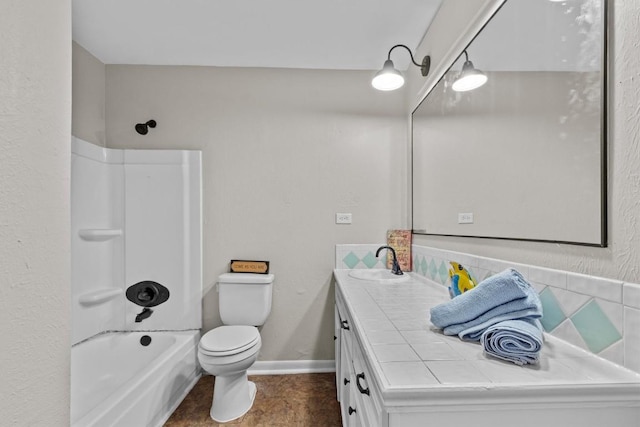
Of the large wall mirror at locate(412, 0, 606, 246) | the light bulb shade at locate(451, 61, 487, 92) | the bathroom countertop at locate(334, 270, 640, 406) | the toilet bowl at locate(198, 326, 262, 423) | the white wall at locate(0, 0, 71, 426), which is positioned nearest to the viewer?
the white wall at locate(0, 0, 71, 426)

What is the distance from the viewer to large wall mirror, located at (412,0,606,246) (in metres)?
0.86

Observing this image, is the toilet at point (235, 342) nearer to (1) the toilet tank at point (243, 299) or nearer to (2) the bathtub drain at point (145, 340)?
(1) the toilet tank at point (243, 299)

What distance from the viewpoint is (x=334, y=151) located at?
248 centimetres

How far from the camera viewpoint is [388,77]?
6.17 feet

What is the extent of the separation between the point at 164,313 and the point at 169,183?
964 millimetres

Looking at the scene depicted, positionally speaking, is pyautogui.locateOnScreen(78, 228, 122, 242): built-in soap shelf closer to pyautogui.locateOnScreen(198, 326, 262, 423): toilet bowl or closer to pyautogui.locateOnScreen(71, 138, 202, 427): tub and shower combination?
pyautogui.locateOnScreen(71, 138, 202, 427): tub and shower combination

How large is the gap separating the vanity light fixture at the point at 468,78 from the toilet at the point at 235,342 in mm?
1685

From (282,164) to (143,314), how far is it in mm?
1475

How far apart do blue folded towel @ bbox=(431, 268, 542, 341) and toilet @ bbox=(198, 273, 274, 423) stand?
4.32ft

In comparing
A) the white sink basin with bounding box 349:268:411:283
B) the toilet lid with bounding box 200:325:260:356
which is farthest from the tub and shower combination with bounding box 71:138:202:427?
the white sink basin with bounding box 349:268:411:283

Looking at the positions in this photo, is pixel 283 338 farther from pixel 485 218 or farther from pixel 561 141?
pixel 561 141

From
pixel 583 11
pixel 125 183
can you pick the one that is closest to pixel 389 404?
pixel 583 11

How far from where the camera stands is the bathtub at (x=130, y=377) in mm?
1564

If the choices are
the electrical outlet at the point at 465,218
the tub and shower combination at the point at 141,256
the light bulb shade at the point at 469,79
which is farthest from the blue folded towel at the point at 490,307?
the tub and shower combination at the point at 141,256
